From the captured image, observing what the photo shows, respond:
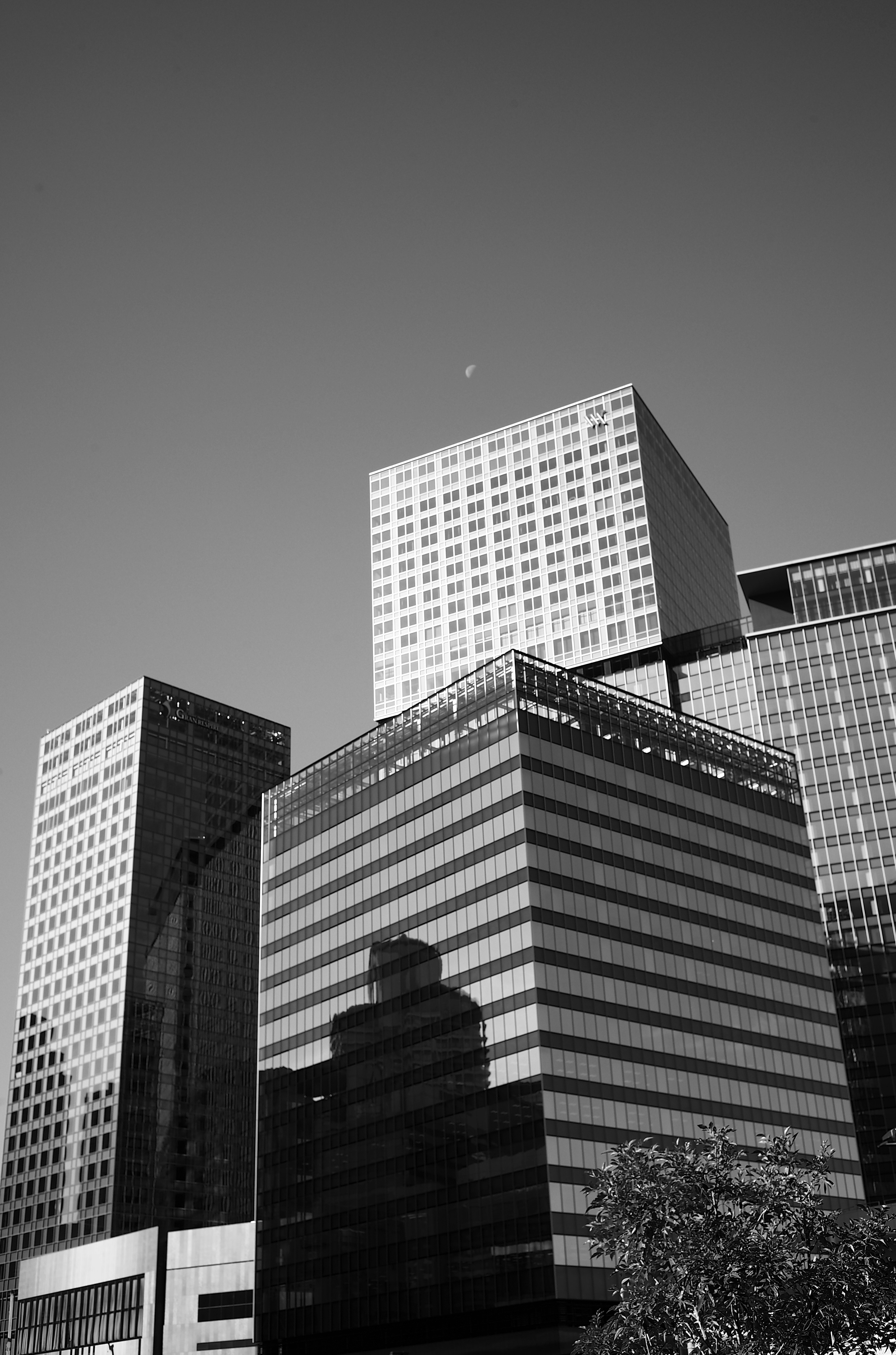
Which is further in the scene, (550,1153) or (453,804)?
(453,804)

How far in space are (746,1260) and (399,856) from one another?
76799 mm

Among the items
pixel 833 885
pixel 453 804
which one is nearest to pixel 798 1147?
pixel 453 804

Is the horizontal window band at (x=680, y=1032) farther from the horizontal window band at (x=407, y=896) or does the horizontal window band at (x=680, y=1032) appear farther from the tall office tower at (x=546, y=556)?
the tall office tower at (x=546, y=556)

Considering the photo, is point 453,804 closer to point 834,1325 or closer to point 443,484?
point 834,1325

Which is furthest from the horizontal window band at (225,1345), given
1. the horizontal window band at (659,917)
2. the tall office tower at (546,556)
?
the tall office tower at (546,556)

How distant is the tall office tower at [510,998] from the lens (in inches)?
3994

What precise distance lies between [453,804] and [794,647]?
234 feet

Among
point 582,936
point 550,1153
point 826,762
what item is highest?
point 826,762

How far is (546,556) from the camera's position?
18562 centimetres

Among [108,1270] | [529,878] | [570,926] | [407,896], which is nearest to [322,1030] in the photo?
[407,896]

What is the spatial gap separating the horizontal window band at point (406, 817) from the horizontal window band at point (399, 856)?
46 centimetres

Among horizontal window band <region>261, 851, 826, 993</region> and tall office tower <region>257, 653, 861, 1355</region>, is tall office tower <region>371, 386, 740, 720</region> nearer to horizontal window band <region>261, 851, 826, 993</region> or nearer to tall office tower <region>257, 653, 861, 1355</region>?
tall office tower <region>257, 653, 861, 1355</region>

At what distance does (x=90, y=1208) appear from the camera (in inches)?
7156

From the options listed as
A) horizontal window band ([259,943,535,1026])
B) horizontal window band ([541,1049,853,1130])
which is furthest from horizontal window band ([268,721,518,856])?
horizontal window band ([541,1049,853,1130])
